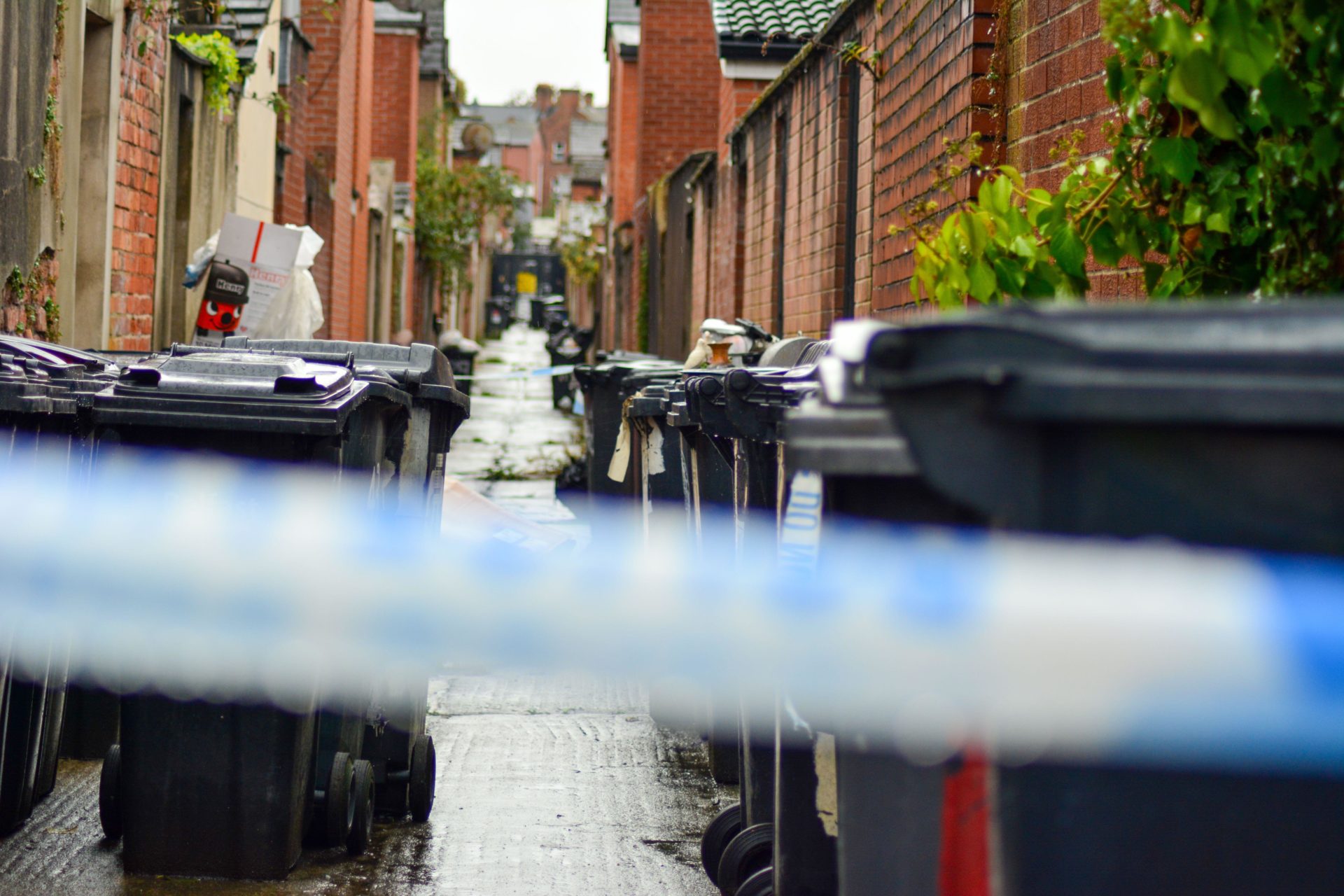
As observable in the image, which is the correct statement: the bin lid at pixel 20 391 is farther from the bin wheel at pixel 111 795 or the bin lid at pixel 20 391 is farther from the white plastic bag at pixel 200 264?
the white plastic bag at pixel 200 264

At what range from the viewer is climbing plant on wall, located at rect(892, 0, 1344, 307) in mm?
2309

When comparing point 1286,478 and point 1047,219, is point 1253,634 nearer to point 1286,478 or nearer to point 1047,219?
point 1286,478

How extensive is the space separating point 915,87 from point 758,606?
14.3 ft

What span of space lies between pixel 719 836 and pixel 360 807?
0.98 m

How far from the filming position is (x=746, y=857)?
11.2ft

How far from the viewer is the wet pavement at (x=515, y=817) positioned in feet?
12.2

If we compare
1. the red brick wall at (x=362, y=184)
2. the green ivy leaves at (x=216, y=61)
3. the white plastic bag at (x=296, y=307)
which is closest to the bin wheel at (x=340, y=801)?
the white plastic bag at (x=296, y=307)

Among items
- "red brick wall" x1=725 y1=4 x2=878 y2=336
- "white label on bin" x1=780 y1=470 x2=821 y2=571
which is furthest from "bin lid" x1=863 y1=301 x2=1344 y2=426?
"red brick wall" x1=725 y1=4 x2=878 y2=336

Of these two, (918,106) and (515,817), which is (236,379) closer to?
(515,817)

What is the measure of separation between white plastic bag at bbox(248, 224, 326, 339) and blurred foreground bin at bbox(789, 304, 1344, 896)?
28.1ft

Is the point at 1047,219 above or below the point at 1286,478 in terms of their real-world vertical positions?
above

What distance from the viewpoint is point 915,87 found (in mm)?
5910

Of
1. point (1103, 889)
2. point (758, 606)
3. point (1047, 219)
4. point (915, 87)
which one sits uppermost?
point (915, 87)

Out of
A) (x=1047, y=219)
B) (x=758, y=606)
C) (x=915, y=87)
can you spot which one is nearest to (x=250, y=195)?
(x=915, y=87)
